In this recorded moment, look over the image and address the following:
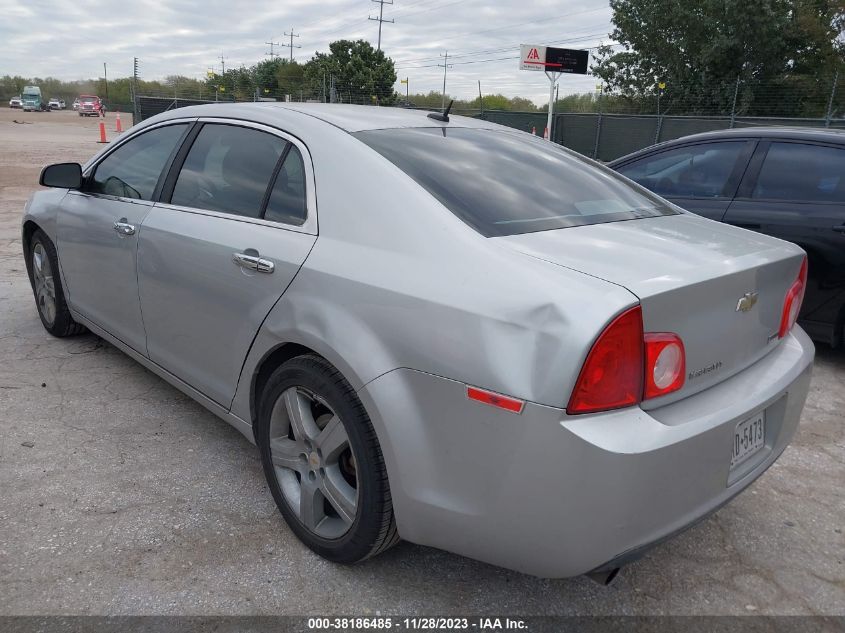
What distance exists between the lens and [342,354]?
205cm

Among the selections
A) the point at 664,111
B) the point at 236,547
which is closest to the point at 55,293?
the point at 236,547

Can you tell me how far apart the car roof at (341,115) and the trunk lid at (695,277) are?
94 centimetres

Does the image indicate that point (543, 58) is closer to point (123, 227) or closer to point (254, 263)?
point (123, 227)

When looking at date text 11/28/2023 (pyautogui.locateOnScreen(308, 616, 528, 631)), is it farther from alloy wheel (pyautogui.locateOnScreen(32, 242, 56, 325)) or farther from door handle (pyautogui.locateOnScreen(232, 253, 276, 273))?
alloy wheel (pyautogui.locateOnScreen(32, 242, 56, 325))

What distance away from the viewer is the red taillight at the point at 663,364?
176 centimetres

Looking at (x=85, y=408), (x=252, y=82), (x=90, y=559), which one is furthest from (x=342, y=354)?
(x=252, y=82)

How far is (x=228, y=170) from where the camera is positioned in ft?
9.42

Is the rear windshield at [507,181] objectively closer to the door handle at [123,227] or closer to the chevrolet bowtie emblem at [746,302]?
the chevrolet bowtie emblem at [746,302]

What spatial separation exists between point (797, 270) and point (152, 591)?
7.93 ft

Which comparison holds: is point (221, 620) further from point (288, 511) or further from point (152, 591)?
point (288, 511)

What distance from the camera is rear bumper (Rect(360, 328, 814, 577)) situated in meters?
1.68

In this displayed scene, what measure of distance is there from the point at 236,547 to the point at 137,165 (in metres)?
2.07

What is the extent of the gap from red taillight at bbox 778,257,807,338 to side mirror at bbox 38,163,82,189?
349 cm

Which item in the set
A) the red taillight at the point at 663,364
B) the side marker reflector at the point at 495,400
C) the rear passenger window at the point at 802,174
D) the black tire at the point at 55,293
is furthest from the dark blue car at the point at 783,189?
the black tire at the point at 55,293
